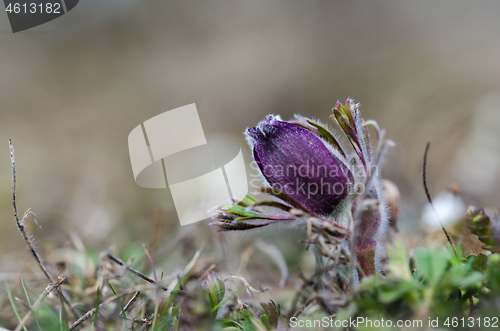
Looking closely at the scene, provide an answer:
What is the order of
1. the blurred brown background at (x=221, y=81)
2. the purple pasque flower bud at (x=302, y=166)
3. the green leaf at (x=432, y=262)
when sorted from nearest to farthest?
the green leaf at (x=432, y=262) < the purple pasque flower bud at (x=302, y=166) < the blurred brown background at (x=221, y=81)

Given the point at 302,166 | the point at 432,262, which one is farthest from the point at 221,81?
the point at 432,262

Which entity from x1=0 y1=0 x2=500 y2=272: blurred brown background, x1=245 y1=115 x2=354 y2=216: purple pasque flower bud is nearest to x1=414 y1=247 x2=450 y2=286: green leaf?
x1=245 y1=115 x2=354 y2=216: purple pasque flower bud

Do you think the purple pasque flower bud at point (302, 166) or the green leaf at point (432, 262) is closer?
the green leaf at point (432, 262)

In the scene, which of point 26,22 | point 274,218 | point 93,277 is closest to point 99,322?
Answer: point 274,218

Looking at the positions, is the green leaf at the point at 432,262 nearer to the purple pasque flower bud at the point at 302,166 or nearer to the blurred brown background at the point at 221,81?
the purple pasque flower bud at the point at 302,166

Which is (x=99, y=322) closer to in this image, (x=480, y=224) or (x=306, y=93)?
(x=480, y=224)

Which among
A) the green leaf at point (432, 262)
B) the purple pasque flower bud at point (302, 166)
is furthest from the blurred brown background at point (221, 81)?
the green leaf at point (432, 262)

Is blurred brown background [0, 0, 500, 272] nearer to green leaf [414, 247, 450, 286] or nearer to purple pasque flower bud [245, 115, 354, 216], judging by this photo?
purple pasque flower bud [245, 115, 354, 216]
